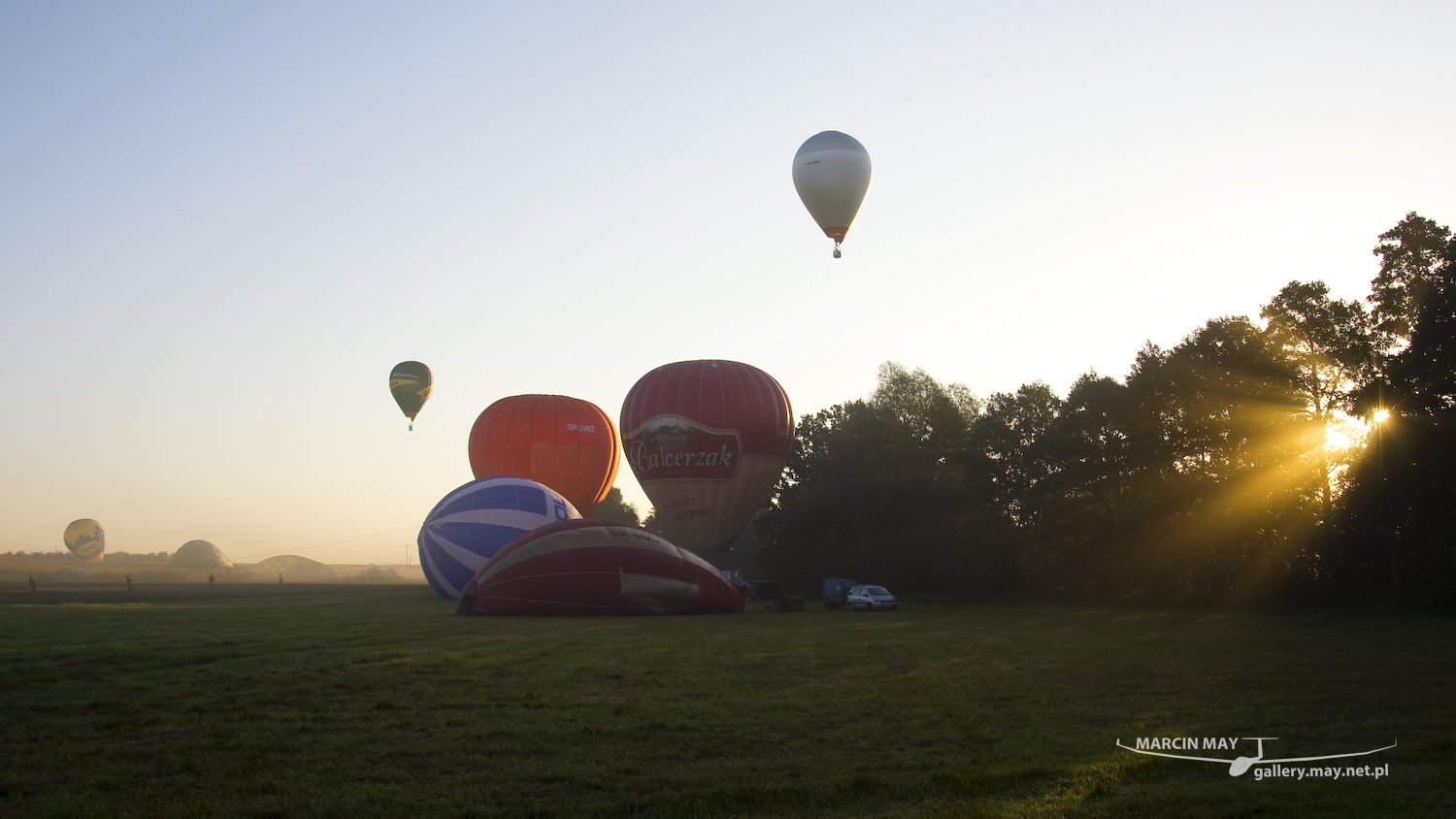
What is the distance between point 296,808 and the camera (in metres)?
A: 7.18

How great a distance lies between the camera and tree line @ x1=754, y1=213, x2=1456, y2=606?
30.6 m

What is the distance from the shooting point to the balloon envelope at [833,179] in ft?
115

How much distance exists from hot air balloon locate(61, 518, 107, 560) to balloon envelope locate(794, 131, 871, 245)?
11192 centimetres

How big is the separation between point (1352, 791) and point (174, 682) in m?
12.3

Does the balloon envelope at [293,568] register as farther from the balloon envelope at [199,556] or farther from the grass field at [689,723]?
the grass field at [689,723]

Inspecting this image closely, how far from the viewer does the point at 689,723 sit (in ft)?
34.1

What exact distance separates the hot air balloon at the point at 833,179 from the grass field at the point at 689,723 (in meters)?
18.8

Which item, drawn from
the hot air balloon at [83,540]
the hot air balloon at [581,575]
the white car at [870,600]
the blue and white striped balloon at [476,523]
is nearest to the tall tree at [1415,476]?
the white car at [870,600]

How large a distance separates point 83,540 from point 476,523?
10624 centimetres

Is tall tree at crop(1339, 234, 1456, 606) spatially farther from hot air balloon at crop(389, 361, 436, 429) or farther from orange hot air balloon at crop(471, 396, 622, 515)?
hot air balloon at crop(389, 361, 436, 429)

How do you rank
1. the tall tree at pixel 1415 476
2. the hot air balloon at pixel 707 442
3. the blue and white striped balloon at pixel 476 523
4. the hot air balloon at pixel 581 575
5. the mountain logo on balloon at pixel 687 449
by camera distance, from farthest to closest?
the hot air balloon at pixel 707 442 < the mountain logo on balloon at pixel 687 449 < the blue and white striped balloon at pixel 476 523 < the tall tree at pixel 1415 476 < the hot air balloon at pixel 581 575

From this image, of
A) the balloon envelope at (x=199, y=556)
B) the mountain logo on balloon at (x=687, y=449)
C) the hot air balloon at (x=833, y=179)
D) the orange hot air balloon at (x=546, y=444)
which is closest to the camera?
the hot air balloon at (x=833, y=179)

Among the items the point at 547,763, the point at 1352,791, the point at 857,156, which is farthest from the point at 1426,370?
the point at 547,763

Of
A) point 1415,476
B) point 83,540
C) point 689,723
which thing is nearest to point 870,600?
point 1415,476
